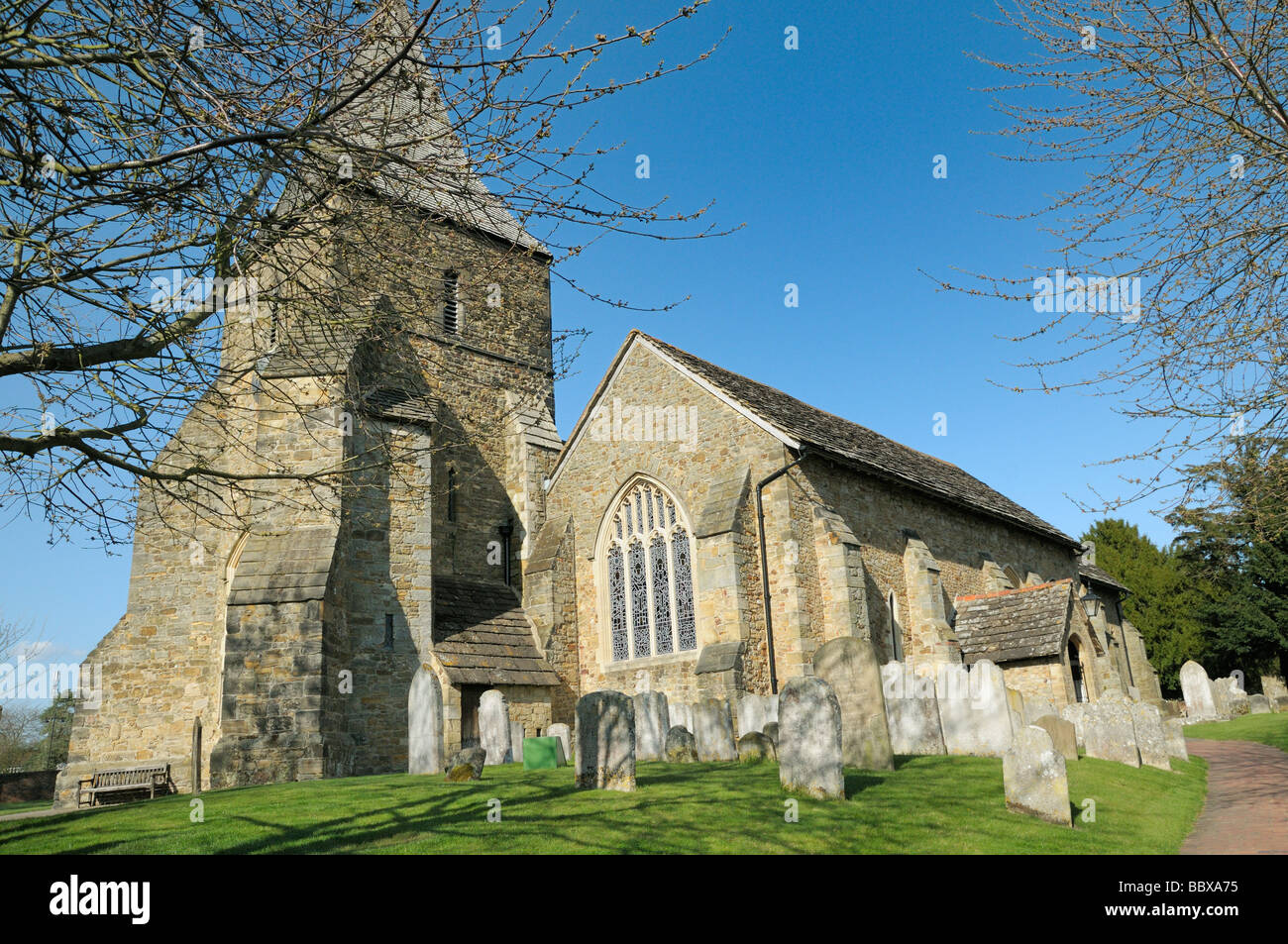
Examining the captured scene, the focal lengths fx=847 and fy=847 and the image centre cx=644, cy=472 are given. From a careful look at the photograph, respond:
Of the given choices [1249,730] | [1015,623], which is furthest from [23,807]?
[1249,730]

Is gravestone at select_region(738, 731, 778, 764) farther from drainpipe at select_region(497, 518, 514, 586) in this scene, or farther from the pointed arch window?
drainpipe at select_region(497, 518, 514, 586)

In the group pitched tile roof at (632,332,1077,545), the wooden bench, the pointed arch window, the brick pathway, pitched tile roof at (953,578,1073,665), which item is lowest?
the brick pathway

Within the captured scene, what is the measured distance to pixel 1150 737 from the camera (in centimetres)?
1366

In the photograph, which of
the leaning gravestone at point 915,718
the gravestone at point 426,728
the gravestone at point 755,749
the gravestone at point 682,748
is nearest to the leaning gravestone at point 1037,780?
the gravestone at point 755,749

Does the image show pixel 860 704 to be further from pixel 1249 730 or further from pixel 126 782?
pixel 1249 730

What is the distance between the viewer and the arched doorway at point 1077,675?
Result: 61.3 feet

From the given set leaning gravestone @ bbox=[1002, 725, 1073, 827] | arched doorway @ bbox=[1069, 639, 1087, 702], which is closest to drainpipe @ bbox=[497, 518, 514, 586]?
arched doorway @ bbox=[1069, 639, 1087, 702]

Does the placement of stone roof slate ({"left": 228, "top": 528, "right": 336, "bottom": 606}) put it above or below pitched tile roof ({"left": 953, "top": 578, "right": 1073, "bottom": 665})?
above

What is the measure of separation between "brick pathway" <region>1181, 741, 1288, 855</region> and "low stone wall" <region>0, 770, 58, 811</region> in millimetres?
28702

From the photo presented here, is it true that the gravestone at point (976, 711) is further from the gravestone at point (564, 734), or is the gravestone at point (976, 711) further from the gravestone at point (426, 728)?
the gravestone at point (426, 728)

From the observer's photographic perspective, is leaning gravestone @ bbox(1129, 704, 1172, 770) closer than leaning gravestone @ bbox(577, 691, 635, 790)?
No

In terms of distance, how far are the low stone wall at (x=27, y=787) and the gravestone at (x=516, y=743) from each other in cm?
1808

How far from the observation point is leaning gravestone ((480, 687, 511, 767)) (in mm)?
13812
